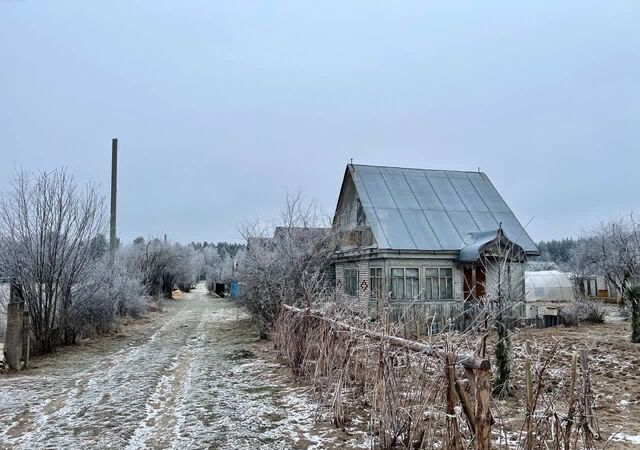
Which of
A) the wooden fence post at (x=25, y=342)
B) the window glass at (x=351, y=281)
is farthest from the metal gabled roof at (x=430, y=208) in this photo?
the wooden fence post at (x=25, y=342)

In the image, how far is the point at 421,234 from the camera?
16.4 metres

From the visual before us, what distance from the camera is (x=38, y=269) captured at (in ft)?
38.4

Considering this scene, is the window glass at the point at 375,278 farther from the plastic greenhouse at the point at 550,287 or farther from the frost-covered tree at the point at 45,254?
the plastic greenhouse at the point at 550,287

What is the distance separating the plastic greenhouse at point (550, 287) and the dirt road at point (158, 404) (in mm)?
28856

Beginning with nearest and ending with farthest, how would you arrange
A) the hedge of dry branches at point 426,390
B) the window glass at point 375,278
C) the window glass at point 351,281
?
the hedge of dry branches at point 426,390, the window glass at point 375,278, the window glass at point 351,281

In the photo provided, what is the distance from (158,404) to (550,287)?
1353 inches

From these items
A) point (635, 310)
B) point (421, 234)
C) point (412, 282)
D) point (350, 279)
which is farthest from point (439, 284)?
point (635, 310)

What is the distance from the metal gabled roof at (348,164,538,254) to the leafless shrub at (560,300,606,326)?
2.83m

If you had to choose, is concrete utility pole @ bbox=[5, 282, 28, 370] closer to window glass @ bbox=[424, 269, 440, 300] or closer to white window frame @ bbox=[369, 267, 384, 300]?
white window frame @ bbox=[369, 267, 384, 300]

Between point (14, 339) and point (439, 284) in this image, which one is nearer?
point (14, 339)

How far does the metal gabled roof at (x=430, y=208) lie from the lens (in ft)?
53.3

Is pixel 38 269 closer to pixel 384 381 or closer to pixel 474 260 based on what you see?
pixel 384 381

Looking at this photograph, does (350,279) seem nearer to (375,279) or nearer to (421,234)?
(375,279)

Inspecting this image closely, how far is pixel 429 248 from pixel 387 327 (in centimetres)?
1056
